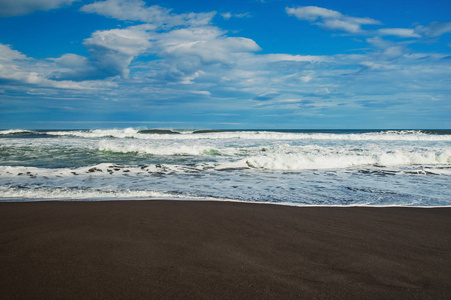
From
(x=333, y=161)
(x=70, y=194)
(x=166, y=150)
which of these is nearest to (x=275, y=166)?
(x=333, y=161)

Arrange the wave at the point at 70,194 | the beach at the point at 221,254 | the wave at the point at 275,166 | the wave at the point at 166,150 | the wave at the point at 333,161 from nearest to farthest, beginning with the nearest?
the beach at the point at 221,254 → the wave at the point at 70,194 → the wave at the point at 275,166 → the wave at the point at 333,161 → the wave at the point at 166,150

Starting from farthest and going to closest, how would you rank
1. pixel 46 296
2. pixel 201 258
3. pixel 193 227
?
1. pixel 193 227
2. pixel 201 258
3. pixel 46 296

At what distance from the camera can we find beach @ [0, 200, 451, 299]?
189 centimetres

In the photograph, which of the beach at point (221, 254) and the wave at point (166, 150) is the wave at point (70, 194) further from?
the wave at point (166, 150)

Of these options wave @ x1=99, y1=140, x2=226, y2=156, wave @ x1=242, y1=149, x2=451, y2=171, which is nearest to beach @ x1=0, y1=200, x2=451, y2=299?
wave @ x1=242, y1=149, x2=451, y2=171

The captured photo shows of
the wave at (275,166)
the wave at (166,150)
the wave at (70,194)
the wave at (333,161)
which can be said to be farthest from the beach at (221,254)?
the wave at (166,150)

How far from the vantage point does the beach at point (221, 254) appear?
1889mm

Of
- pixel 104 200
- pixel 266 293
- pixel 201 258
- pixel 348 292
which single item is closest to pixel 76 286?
pixel 201 258

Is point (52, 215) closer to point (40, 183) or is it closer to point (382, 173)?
point (40, 183)

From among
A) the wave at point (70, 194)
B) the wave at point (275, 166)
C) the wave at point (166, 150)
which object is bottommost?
the wave at point (70, 194)

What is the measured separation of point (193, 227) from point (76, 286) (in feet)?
4.99

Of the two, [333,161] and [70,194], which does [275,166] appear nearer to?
[333,161]

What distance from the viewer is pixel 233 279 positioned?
2016mm

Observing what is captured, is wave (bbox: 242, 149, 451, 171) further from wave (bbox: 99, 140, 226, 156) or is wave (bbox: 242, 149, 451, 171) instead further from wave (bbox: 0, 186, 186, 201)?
wave (bbox: 0, 186, 186, 201)
